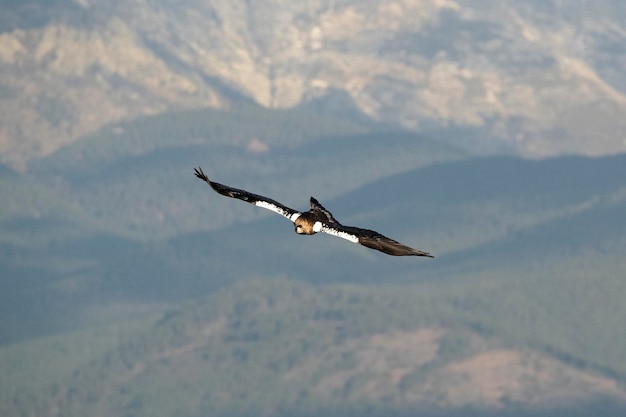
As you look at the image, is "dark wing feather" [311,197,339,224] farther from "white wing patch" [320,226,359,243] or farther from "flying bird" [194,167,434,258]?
"white wing patch" [320,226,359,243]

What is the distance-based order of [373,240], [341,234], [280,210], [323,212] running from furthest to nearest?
[280,210], [323,212], [341,234], [373,240]

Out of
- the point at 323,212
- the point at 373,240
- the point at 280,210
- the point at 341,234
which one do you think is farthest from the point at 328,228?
the point at 280,210

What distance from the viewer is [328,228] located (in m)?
89.4

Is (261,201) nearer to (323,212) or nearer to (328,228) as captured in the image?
(323,212)

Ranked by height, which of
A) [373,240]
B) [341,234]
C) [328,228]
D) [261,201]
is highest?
[261,201]

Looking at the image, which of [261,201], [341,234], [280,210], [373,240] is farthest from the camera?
[261,201]

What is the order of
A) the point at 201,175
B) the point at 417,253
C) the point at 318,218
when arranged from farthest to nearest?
the point at 201,175, the point at 318,218, the point at 417,253

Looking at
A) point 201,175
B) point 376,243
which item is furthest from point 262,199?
point 376,243

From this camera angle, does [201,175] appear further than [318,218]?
Yes

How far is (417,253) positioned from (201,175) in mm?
17162

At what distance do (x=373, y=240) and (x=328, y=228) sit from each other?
352 cm

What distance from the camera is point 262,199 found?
9456 centimetres

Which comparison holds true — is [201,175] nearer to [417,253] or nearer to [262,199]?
[262,199]

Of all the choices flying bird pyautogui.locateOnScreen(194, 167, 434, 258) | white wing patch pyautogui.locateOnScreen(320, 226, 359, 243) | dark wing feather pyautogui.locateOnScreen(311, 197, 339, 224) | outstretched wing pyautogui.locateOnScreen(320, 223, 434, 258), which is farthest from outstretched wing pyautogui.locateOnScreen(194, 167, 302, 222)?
outstretched wing pyautogui.locateOnScreen(320, 223, 434, 258)
